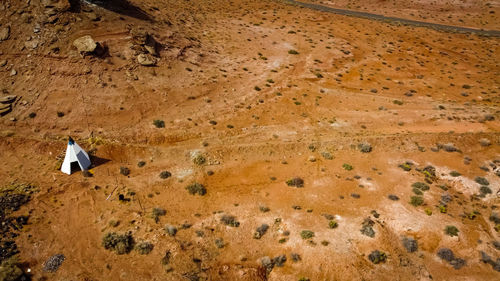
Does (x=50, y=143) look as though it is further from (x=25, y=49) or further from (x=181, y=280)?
(x=181, y=280)

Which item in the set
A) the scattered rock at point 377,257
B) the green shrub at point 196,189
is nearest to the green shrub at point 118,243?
the green shrub at point 196,189

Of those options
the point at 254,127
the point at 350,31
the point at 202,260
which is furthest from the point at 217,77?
the point at 350,31

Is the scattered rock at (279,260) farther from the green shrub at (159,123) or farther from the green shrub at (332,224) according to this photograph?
the green shrub at (159,123)

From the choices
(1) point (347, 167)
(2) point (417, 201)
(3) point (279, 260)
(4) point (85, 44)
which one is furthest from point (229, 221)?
(4) point (85, 44)

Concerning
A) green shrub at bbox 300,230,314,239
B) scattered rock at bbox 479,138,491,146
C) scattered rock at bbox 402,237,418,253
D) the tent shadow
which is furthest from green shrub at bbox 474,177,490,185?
the tent shadow

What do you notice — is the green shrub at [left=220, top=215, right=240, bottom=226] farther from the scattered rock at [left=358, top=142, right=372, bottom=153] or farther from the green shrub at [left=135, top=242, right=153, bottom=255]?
the scattered rock at [left=358, top=142, right=372, bottom=153]
